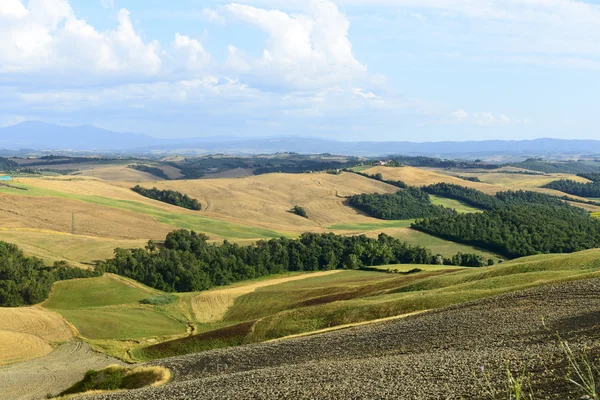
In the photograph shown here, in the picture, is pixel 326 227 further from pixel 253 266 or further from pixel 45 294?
pixel 45 294

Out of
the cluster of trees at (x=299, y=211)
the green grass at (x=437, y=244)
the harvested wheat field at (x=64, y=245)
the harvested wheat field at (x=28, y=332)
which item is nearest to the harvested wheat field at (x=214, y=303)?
the harvested wheat field at (x=28, y=332)

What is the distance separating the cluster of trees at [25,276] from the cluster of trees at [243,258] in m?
6.41

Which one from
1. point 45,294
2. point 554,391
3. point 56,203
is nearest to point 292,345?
point 554,391

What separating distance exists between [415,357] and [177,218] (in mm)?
123036

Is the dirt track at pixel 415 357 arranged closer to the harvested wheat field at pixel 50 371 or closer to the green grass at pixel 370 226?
the harvested wheat field at pixel 50 371

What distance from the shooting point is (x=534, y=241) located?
13188cm

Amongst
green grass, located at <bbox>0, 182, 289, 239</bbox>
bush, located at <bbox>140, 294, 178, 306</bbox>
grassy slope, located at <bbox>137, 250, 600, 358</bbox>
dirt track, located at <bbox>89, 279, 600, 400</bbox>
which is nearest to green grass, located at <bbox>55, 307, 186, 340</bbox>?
bush, located at <bbox>140, 294, 178, 306</bbox>

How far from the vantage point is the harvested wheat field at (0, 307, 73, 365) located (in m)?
63.4

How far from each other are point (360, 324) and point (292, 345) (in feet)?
30.7

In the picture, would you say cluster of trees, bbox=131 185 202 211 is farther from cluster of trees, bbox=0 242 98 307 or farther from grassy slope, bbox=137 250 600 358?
grassy slope, bbox=137 250 600 358

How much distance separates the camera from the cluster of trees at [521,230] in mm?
128875

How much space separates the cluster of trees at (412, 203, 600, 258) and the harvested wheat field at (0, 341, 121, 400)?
95782 millimetres

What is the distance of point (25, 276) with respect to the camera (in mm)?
94250

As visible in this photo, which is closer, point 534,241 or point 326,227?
point 534,241
